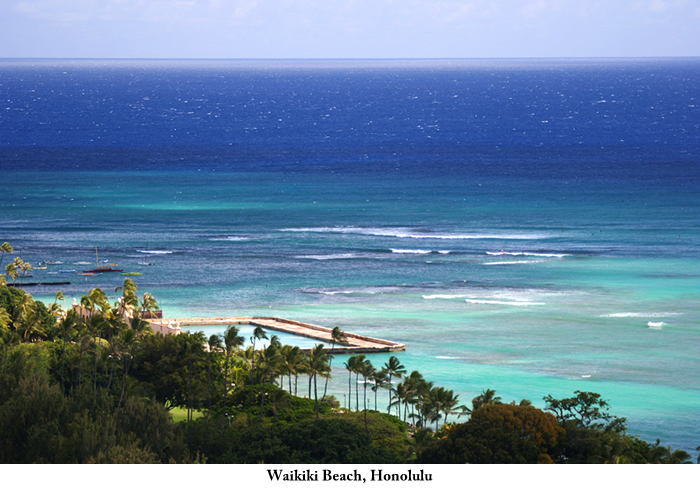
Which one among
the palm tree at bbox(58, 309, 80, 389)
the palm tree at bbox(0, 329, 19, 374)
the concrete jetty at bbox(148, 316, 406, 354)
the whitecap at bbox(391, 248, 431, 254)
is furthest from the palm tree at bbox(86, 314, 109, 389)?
the whitecap at bbox(391, 248, 431, 254)

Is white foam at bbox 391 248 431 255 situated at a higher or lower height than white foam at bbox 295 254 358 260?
higher

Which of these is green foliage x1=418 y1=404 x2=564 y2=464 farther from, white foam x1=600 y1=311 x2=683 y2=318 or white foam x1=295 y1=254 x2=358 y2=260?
white foam x1=295 y1=254 x2=358 y2=260

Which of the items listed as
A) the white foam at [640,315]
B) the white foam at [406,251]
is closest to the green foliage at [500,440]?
the white foam at [640,315]

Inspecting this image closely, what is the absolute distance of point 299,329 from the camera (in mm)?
94250

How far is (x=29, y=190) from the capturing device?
17712cm

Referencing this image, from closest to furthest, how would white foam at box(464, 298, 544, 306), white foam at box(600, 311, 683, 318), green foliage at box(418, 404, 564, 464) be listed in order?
green foliage at box(418, 404, 564, 464) → white foam at box(600, 311, 683, 318) → white foam at box(464, 298, 544, 306)

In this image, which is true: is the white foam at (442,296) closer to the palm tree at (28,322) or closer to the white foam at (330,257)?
the white foam at (330,257)

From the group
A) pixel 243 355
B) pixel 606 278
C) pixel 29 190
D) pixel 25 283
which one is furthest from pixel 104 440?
pixel 29 190

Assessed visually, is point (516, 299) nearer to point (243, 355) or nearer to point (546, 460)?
point (243, 355)

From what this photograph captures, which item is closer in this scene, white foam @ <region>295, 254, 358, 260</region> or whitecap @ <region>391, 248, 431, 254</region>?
white foam @ <region>295, 254, 358, 260</region>

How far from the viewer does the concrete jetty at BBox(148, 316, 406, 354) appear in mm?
86750

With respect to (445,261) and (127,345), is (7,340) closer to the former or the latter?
(127,345)

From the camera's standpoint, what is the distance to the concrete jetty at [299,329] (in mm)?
86750

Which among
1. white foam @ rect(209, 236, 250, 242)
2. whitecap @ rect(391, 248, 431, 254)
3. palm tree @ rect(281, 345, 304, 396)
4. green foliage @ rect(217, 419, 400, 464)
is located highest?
white foam @ rect(209, 236, 250, 242)
